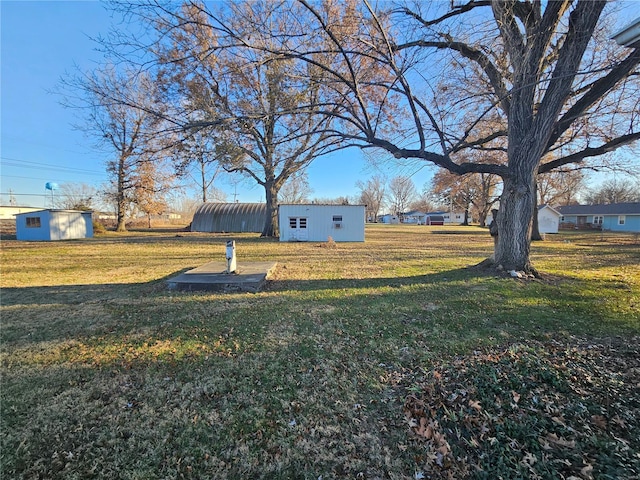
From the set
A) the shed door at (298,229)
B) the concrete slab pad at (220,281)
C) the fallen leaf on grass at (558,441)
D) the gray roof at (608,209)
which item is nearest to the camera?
the fallen leaf on grass at (558,441)

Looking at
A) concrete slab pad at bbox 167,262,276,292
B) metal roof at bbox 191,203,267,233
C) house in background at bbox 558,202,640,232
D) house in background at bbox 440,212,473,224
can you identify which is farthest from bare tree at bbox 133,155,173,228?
house in background at bbox 440,212,473,224

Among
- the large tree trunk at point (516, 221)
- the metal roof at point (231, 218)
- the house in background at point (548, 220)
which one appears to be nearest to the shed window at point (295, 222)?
the metal roof at point (231, 218)

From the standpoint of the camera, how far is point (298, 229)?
62.8 feet

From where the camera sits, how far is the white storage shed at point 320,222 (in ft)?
62.7

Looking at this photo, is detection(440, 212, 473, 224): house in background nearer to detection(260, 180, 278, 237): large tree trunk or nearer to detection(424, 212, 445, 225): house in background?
detection(424, 212, 445, 225): house in background

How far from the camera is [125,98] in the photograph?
591 cm

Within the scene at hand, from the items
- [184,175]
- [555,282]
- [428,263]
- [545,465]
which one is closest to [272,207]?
[184,175]

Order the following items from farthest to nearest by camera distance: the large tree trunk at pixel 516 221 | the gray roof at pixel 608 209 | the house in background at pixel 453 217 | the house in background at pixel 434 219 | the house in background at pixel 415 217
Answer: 1. the house in background at pixel 415 217
2. the house in background at pixel 453 217
3. the house in background at pixel 434 219
4. the gray roof at pixel 608 209
5. the large tree trunk at pixel 516 221

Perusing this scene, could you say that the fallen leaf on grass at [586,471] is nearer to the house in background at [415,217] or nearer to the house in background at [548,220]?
the house in background at [548,220]

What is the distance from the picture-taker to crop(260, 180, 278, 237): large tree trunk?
19.9m

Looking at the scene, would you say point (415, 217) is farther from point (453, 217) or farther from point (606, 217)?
point (606, 217)

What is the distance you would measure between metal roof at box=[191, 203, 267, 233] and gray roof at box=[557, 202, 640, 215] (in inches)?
1676

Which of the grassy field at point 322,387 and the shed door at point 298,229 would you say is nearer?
the grassy field at point 322,387

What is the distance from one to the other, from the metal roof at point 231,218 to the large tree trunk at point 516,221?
24561 millimetres
